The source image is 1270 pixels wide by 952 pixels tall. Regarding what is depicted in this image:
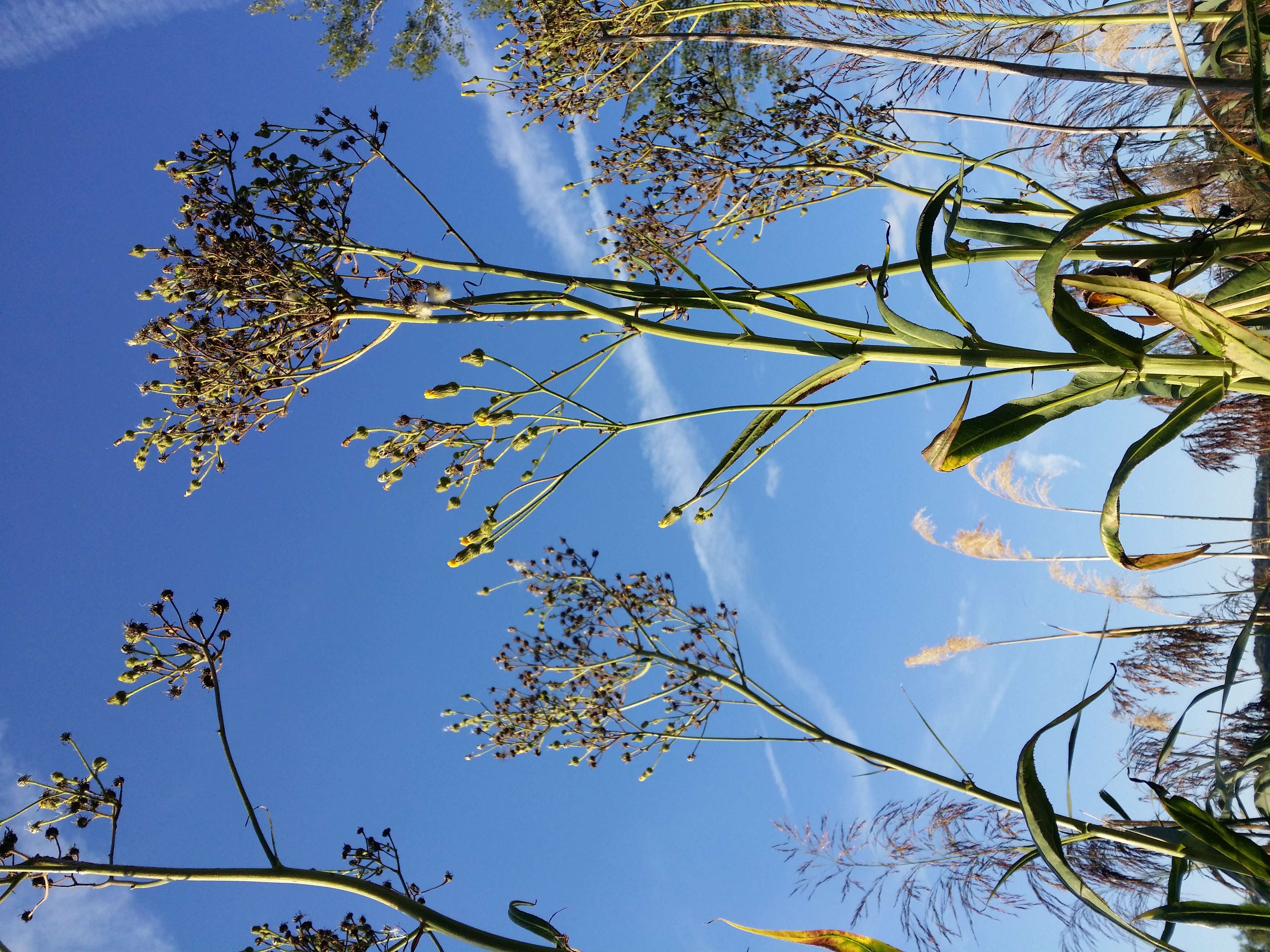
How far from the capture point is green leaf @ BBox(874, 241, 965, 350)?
160cm

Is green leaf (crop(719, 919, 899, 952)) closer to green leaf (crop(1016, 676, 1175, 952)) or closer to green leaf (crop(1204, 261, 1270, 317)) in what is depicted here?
green leaf (crop(1016, 676, 1175, 952))

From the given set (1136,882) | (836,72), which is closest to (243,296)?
(836,72)

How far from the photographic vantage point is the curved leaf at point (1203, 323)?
1.35m

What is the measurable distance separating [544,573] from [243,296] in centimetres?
210

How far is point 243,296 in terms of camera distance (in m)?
2.06

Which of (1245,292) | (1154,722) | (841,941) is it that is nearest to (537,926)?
(841,941)

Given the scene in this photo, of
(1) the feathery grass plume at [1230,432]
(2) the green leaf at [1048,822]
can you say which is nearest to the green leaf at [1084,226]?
(2) the green leaf at [1048,822]

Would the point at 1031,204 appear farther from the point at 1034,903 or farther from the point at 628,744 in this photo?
the point at 1034,903

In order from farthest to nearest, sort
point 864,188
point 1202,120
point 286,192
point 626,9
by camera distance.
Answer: point 626,9 → point 1202,120 → point 864,188 → point 286,192

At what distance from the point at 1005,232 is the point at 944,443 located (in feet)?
2.37

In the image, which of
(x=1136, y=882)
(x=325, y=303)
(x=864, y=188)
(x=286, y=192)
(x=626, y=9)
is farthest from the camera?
(x=1136, y=882)

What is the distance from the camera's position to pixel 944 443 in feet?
5.57

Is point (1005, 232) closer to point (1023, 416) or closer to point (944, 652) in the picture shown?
point (1023, 416)

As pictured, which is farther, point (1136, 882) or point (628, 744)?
point (1136, 882)
